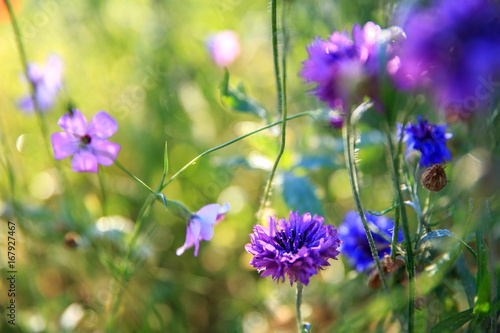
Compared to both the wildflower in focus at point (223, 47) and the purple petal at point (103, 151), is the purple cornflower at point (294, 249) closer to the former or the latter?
the purple petal at point (103, 151)

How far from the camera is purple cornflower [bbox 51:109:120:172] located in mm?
823

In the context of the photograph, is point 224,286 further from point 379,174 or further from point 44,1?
point 44,1

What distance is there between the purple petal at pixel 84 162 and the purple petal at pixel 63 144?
0.04 ft

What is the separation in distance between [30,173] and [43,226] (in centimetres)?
51

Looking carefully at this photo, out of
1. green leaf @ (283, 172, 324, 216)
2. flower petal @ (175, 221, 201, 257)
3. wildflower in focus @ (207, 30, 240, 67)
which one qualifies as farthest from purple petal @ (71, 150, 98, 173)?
wildflower in focus @ (207, 30, 240, 67)

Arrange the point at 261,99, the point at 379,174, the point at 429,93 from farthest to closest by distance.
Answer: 1. the point at 261,99
2. the point at 379,174
3. the point at 429,93

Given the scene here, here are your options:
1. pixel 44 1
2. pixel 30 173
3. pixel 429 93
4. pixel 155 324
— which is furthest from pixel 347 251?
pixel 44 1

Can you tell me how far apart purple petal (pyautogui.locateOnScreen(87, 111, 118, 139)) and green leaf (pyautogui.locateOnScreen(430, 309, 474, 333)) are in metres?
0.60

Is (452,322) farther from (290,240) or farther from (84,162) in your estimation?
(84,162)

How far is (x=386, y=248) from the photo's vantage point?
0.95 meters

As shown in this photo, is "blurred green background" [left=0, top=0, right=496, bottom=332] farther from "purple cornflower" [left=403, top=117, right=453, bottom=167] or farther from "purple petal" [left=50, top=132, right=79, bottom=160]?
"purple petal" [left=50, top=132, right=79, bottom=160]

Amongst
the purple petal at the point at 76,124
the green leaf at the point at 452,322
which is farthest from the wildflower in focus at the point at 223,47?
the green leaf at the point at 452,322

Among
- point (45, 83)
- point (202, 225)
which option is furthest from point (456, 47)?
point (45, 83)

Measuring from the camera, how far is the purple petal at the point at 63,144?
0.82m
